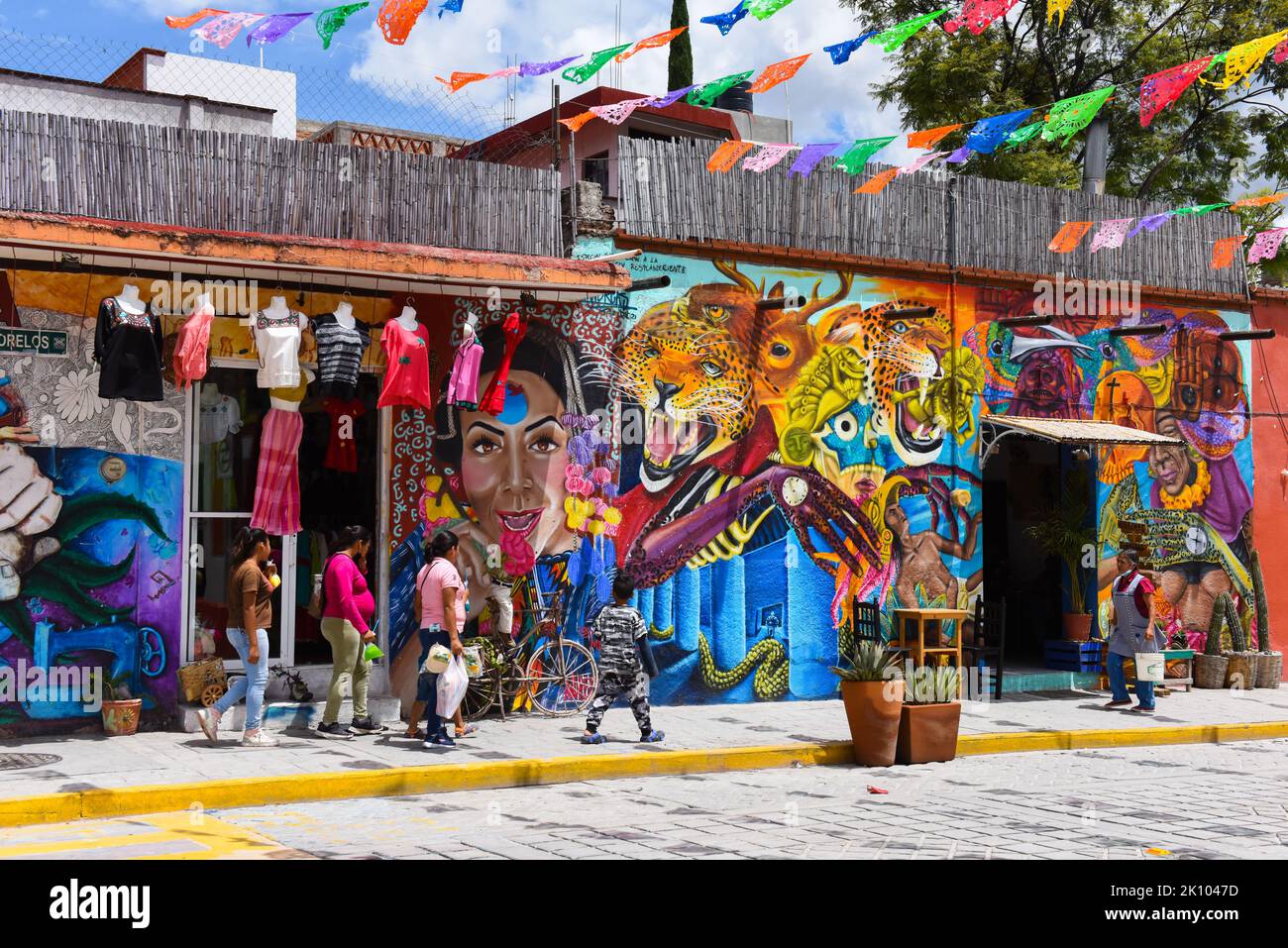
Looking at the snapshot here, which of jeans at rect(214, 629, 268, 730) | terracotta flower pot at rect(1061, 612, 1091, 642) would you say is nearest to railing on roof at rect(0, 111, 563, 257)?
jeans at rect(214, 629, 268, 730)

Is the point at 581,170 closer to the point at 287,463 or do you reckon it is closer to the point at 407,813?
the point at 287,463

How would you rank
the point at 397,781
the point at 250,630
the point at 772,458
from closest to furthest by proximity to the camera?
the point at 397,781 < the point at 250,630 < the point at 772,458

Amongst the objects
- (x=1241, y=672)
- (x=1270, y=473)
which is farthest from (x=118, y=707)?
(x=1270, y=473)

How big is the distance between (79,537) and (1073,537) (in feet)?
37.3

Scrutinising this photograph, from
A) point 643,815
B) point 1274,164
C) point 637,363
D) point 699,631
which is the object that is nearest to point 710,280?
point 637,363

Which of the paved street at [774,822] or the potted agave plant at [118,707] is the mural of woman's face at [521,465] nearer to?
the paved street at [774,822]

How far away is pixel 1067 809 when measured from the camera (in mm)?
9891

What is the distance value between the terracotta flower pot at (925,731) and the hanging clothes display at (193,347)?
21.4 ft

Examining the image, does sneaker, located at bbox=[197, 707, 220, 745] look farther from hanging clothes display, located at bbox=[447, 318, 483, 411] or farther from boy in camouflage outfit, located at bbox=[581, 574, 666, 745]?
hanging clothes display, located at bbox=[447, 318, 483, 411]

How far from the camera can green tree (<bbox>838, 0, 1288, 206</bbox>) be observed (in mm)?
29766

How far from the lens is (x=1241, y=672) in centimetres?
1809

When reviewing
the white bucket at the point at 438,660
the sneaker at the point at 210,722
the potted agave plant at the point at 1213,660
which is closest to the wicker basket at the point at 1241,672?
the potted agave plant at the point at 1213,660

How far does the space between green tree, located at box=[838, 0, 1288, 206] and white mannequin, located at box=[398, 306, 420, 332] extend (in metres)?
19.1

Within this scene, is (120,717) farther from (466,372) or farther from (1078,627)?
(1078,627)
